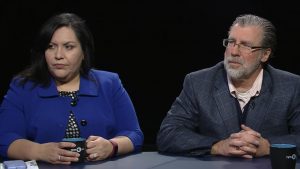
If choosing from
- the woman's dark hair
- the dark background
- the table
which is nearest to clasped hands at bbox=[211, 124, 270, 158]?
the table

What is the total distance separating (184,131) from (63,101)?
589mm

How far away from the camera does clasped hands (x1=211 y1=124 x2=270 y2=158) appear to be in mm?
2369

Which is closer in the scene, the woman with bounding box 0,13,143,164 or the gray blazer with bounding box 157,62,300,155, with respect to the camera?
the woman with bounding box 0,13,143,164

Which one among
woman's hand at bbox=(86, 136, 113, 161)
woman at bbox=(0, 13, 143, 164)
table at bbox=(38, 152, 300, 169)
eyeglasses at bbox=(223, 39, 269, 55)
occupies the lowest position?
table at bbox=(38, 152, 300, 169)

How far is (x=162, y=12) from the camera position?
4.20 m

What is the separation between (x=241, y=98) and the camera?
2805 millimetres

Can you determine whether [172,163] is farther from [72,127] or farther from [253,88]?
[253,88]

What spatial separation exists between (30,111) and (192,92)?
807 millimetres

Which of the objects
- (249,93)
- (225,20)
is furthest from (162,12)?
(249,93)

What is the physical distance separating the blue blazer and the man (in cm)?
20

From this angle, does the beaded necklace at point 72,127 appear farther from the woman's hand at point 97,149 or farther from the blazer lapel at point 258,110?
the blazer lapel at point 258,110

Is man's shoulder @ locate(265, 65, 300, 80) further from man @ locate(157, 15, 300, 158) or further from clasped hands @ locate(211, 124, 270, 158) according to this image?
clasped hands @ locate(211, 124, 270, 158)

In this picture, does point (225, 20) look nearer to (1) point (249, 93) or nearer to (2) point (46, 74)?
(1) point (249, 93)

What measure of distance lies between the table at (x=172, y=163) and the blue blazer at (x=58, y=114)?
0.27 m
